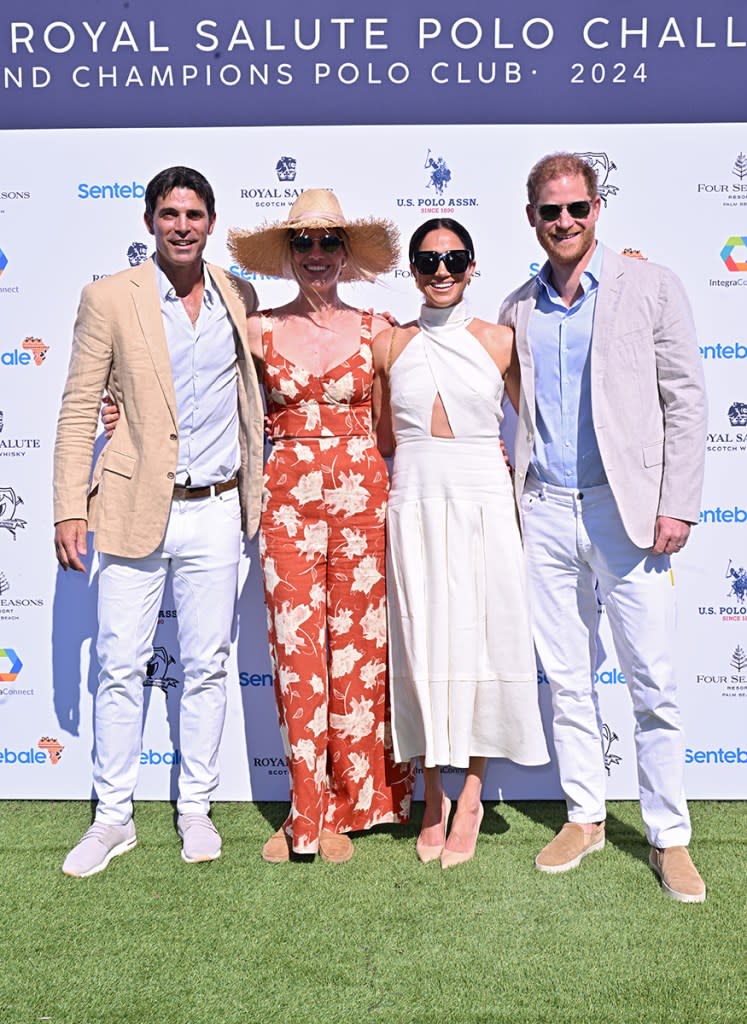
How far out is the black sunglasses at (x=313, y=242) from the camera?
3.35 meters

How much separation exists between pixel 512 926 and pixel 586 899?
310mm

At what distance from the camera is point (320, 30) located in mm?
4781

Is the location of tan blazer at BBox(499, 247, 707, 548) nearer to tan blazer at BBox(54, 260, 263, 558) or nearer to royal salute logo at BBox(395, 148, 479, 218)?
royal salute logo at BBox(395, 148, 479, 218)

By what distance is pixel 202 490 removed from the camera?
3.49m

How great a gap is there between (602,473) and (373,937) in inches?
63.6

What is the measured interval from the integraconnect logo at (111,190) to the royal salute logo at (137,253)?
0.19 metres

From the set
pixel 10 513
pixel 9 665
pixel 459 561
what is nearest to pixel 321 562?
pixel 459 561

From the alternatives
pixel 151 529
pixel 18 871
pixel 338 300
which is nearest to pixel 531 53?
pixel 338 300

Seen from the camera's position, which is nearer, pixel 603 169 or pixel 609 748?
pixel 603 169

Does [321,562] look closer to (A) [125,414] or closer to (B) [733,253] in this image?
(A) [125,414]

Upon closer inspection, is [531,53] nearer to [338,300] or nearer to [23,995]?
[338,300]

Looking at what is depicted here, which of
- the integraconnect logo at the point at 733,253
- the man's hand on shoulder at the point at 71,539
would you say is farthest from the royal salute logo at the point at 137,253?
the integraconnect logo at the point at 733,253

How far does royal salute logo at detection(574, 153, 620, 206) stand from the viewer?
3.94 m

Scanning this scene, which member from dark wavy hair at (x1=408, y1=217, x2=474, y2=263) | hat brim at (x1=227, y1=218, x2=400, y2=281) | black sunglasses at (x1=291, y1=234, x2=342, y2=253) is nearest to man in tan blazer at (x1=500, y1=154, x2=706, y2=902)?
dark wavy hair at (x1=408, y1=217, x2=474, y2=263)
